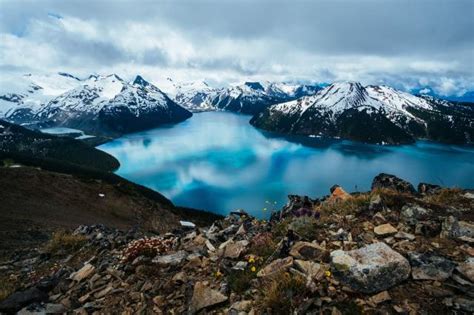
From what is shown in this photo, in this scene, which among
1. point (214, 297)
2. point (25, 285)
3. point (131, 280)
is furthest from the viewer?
point (25, 285)

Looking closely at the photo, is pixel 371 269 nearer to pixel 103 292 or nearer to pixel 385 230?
pixel 385 230

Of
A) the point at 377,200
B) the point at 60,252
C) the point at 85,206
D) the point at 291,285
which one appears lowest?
the point at 85,206

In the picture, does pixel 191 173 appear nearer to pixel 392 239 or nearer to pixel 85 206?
pixel 85 206

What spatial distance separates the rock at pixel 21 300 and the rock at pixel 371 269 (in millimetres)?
7784

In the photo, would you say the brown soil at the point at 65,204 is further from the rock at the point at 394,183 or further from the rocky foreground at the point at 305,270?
the rocky foreground at the point at 305,270

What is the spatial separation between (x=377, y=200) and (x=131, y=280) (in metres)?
7.20

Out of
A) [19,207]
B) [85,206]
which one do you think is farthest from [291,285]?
[85,206]

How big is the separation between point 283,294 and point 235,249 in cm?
319

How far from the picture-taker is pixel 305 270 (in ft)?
25.2

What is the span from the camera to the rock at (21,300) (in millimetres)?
9453

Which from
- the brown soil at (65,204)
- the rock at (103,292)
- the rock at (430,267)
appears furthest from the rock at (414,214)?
the brown soil at (65,204)

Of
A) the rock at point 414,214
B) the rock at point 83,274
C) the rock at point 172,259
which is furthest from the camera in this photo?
the rock at point 83,274

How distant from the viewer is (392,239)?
8.86 metres

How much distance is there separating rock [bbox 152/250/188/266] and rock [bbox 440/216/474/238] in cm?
672
